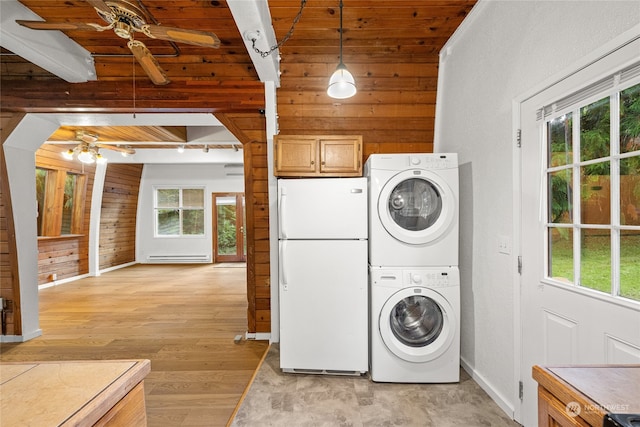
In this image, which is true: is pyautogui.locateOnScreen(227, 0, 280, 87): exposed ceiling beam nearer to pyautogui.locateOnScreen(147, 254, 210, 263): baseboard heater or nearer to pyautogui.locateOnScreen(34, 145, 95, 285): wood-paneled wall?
pyautogui.locateOnScreen(34, 145, 95, 285): wood-paneled wall

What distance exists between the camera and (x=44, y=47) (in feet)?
7.95

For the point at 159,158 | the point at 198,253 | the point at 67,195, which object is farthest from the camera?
the point at 198,253

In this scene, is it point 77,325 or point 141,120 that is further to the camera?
point 77,325

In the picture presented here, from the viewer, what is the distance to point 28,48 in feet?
7.68

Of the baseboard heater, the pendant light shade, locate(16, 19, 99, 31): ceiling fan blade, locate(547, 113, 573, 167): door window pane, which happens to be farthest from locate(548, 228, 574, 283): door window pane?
the baseboard heater

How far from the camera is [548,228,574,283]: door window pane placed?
4.88 ft

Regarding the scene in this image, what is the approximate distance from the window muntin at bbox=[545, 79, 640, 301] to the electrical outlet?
250 mm

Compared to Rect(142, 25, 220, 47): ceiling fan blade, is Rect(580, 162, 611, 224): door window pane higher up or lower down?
lower down

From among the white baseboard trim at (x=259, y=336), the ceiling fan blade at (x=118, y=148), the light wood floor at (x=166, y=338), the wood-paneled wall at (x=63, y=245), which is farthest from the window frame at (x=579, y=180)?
the wood-paneled wall at (x=63, y=245)

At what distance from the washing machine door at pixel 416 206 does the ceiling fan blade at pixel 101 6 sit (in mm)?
2146

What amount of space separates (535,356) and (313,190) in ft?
5.92

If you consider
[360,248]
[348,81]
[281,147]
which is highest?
[348,81]

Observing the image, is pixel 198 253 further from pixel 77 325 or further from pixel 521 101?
pixel 521 101

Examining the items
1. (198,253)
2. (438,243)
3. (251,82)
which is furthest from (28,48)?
(198,253)
